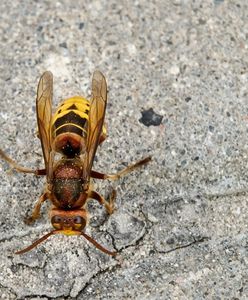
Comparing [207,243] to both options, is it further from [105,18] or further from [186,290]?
[105,18]

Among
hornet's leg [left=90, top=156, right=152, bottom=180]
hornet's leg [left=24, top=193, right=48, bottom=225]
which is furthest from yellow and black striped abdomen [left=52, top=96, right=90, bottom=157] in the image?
hornet's leg [left=24, top=193, right=48, bottom=225]

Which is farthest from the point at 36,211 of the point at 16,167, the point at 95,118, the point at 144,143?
the point at 144,143

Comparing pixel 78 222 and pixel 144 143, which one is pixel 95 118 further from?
pixel 78 222

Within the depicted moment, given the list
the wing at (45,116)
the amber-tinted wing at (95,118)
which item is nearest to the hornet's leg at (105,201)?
the amber-tinted wing at (95,118)

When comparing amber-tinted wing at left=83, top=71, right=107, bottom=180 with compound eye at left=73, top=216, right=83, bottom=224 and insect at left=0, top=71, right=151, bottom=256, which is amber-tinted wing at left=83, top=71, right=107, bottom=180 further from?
compound eye at left=73, top=216, right=83, bottom=224

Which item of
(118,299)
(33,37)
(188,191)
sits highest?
(33,37)

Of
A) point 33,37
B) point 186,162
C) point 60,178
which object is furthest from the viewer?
point 33,37

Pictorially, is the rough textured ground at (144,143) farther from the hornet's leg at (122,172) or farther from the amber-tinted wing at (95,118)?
the amber-tinted wing at (95,118)

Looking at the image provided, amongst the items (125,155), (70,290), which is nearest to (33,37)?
(125,155)
